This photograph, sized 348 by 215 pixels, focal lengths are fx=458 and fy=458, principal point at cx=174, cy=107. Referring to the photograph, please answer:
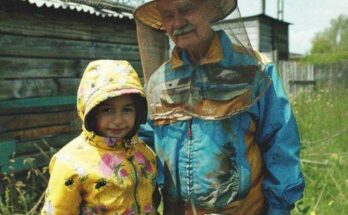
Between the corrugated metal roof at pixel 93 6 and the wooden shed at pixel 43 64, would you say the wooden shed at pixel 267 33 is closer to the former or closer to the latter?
the corrugated metal roof at pixel 93 6

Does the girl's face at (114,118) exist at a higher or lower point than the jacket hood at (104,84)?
lower

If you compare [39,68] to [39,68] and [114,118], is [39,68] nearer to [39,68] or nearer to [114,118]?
[39,68]

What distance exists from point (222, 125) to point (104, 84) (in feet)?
2.07

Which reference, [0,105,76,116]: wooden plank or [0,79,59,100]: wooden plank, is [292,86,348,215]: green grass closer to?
Result: [0,105,76,116]: wooden plank

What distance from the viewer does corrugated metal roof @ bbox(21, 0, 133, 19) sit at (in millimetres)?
6234

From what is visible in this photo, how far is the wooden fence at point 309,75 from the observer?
13883mm

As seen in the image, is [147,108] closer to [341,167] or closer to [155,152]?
[155,152]

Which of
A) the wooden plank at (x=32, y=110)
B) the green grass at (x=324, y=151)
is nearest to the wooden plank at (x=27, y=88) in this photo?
the wooden plank at (x=32, y=110)

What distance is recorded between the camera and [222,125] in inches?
87.4

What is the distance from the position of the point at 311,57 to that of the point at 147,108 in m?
36.8

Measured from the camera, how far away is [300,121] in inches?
333

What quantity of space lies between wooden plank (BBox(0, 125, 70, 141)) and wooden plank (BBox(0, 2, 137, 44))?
134 centimetres

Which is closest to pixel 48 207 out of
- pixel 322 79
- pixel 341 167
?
pixel 341 167

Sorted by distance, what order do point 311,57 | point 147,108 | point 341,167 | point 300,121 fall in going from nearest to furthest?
point 147,108 → point 341,167 → point 300,121 → point 311,57
